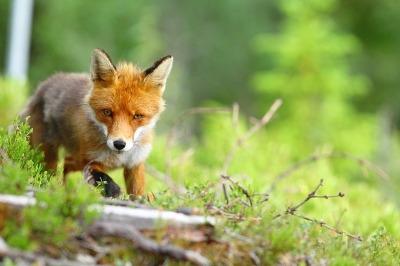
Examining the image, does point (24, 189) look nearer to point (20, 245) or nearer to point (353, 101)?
point (20, 245)

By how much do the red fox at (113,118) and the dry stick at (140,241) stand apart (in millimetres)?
1783

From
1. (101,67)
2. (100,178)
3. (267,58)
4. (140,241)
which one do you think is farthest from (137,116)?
(267,58)

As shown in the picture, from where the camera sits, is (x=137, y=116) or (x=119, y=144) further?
(x=137, y=116)

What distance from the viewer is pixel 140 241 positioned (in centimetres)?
375

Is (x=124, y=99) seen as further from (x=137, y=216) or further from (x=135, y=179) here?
(x=137, y=216)

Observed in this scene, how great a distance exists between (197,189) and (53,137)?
290 centimetres

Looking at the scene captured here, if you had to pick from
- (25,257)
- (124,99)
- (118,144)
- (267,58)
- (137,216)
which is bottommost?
(25,257)

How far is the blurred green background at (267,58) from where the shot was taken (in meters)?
22.6

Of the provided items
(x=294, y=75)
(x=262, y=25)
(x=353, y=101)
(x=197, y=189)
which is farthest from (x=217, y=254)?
(x=262, y=25)

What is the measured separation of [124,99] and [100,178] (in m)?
0.93

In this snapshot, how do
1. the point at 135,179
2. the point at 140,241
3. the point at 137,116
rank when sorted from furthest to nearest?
the point at 135,179 → the point at 137,116 → the point at 140,241

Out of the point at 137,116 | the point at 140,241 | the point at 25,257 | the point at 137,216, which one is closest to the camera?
the point at 25,257

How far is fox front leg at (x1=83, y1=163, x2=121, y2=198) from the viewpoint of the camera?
557 centimetres

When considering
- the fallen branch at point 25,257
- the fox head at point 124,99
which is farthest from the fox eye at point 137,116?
the fallen branch at point 25,257
